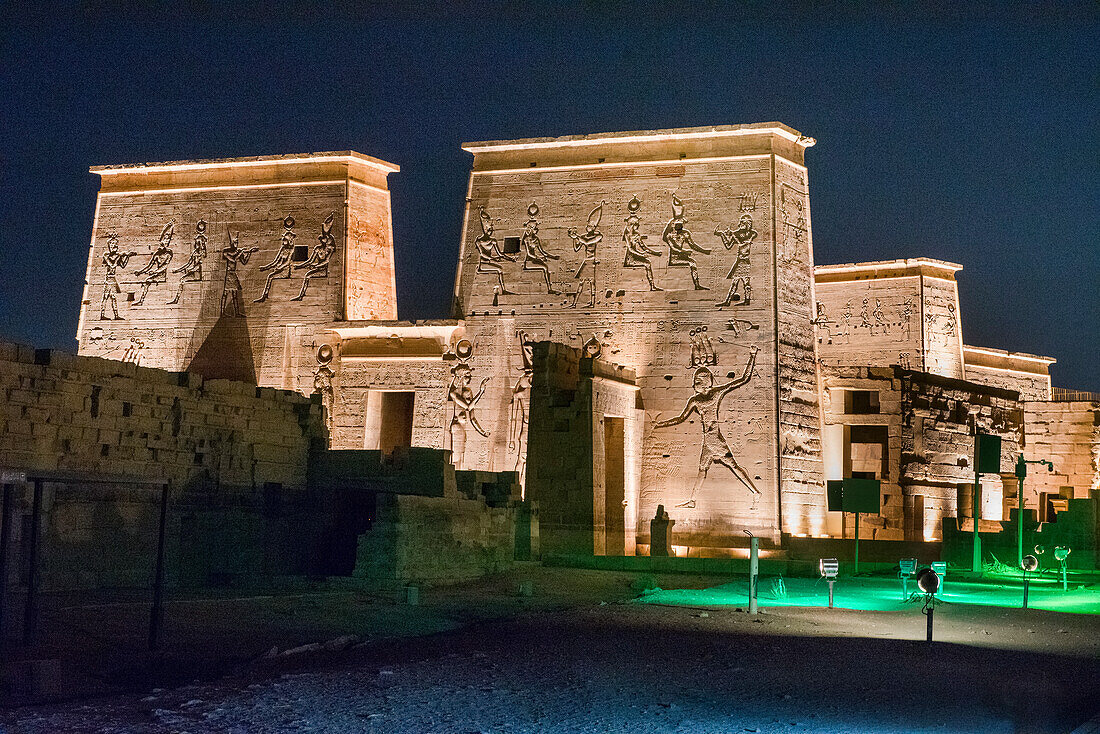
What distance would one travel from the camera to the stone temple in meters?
22.9

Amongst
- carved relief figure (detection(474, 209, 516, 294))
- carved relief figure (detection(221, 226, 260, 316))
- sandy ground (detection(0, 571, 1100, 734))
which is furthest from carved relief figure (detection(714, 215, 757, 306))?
sandy ground (detection(0, 571, 1100, 734))

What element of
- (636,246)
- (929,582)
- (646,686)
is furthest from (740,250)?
(646,686)

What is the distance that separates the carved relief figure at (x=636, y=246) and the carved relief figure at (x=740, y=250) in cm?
148

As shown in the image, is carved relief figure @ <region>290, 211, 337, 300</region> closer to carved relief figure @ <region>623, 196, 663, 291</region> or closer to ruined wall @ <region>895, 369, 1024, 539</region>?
carved relief figure @ <region>623, 196, 663, 291</region>

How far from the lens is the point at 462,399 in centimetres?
2498

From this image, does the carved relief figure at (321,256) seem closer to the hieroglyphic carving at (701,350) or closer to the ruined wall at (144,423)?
the ruined wall at (144,423)

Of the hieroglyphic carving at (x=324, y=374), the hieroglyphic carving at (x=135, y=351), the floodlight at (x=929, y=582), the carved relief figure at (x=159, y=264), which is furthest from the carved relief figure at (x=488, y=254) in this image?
the floodlight at (x=929, y=582)

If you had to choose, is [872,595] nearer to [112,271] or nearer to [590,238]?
[590,238]

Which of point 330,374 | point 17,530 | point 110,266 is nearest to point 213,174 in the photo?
point 110,266

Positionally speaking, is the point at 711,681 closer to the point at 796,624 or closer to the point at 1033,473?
the point at 796,624

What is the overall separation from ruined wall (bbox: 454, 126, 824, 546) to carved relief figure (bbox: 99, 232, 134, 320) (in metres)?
8.49

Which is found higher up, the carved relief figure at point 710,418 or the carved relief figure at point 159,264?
the carved relief figure at point 159,264

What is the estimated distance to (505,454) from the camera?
79.3 ft

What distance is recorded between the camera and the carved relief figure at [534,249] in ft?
81.8
